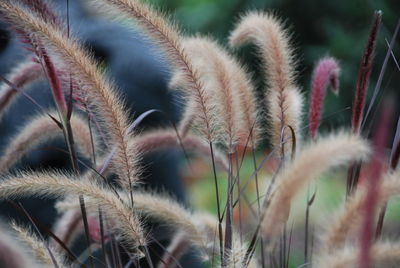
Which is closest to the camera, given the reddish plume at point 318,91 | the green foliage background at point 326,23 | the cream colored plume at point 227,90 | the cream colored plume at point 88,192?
the cream colored plume at point 88,192

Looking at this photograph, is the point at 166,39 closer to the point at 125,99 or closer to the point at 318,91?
the point at 318,91

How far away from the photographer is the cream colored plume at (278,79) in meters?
0.83

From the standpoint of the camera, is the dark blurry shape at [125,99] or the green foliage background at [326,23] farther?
the green foliage background at [326,23]

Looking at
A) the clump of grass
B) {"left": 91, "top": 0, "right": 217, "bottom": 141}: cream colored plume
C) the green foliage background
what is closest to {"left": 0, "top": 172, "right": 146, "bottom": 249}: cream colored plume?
the clump of grass

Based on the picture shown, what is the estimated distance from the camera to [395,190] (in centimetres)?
56

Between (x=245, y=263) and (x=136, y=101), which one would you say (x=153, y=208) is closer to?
(x=245, y=263)

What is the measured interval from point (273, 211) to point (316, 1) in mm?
2919

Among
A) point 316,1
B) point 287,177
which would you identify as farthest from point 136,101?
point 316,1

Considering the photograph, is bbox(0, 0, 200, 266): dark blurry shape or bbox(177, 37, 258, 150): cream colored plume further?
bbox(0, 0, 200, 266): dark blurry shape

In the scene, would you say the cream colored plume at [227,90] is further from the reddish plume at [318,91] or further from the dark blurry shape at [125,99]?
the dark blurry shape at [125,99]

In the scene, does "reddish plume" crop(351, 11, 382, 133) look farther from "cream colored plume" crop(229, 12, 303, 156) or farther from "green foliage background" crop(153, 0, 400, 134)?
"green foliage background" crop(153, 0, 400, 134)

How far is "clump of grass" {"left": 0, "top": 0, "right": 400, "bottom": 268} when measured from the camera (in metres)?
0.58

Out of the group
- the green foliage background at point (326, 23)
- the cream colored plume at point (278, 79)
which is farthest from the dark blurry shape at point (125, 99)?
the green foliage background at point (326, 23)

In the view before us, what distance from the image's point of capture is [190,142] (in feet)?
3.27
